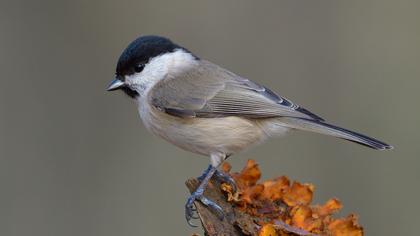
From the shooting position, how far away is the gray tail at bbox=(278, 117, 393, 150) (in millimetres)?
3371

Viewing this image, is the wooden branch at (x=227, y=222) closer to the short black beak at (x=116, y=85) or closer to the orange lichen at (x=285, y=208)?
the orange lichen at (x=285, y=208)

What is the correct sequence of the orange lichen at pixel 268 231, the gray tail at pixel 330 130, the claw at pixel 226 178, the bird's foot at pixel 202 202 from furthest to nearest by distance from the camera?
the gray tail at pixel 330 130, the claw at pixel 226 178, the bird's foot at pixel 202 202, the orange lichen at pixel 268 231

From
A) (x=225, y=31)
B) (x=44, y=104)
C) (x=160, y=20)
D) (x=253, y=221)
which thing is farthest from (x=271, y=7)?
(x=253, y=221)

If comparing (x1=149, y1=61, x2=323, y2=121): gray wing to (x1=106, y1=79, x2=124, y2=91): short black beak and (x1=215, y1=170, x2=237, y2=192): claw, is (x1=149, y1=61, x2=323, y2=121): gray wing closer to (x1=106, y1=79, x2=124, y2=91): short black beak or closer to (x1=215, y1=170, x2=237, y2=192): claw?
(x1=106, y1=79, x2=124, y2=91): short black beak

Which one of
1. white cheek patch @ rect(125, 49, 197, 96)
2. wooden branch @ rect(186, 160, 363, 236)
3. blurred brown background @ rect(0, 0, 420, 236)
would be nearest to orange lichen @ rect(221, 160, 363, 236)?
wooden branch @ rect(186, 160, 363, 236)

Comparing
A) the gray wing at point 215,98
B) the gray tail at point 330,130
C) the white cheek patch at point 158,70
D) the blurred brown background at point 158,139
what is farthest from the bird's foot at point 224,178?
the blurred brown background at point 158,139

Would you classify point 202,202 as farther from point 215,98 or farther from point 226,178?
point 215,98

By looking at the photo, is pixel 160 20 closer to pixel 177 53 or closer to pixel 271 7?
pixel 271 7

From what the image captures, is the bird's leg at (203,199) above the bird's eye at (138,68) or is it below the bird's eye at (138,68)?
below

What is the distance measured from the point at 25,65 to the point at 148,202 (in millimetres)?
1282

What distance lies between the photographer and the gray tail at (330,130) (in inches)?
133

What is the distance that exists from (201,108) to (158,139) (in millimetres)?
1421

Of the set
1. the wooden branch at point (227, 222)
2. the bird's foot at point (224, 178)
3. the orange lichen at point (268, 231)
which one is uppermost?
the bird's foot at point (224, 178)

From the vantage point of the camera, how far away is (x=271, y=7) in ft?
17.4
